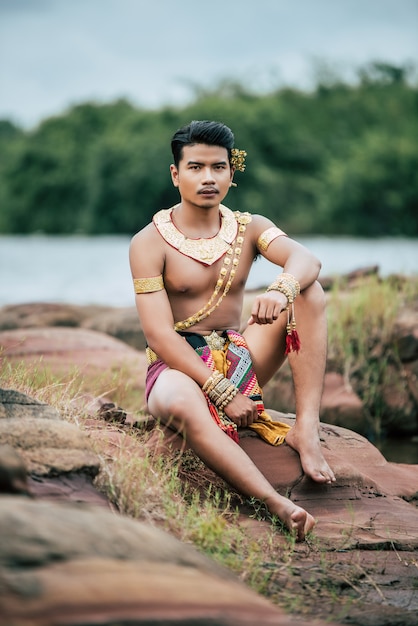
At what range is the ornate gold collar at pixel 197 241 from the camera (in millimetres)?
4180

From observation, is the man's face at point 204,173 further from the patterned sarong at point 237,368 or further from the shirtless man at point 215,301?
the patterned sarong at point 237,368

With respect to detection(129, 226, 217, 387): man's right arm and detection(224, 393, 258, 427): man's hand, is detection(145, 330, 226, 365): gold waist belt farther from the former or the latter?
detection(224, 393, 258, 427): man's hand

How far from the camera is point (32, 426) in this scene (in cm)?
319

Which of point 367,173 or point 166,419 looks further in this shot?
point 367,173

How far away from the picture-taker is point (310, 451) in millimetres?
4094

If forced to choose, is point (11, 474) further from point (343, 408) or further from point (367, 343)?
point (367, 343)

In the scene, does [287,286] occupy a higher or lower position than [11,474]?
higher

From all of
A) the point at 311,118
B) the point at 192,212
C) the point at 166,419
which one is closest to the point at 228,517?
the point at 166,419

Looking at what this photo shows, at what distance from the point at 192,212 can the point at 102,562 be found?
239cm

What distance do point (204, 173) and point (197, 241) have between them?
1.05 feet

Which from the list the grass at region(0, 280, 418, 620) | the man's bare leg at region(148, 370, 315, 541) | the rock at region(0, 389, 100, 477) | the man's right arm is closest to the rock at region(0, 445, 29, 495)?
the rock at region(0, 389, 100, 477)

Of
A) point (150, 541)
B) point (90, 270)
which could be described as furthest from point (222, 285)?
point (90, 270)

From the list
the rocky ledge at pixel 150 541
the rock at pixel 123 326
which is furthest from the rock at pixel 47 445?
the rock at pixel 123 326

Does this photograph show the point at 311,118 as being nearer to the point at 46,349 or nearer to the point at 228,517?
the point at 46,349
